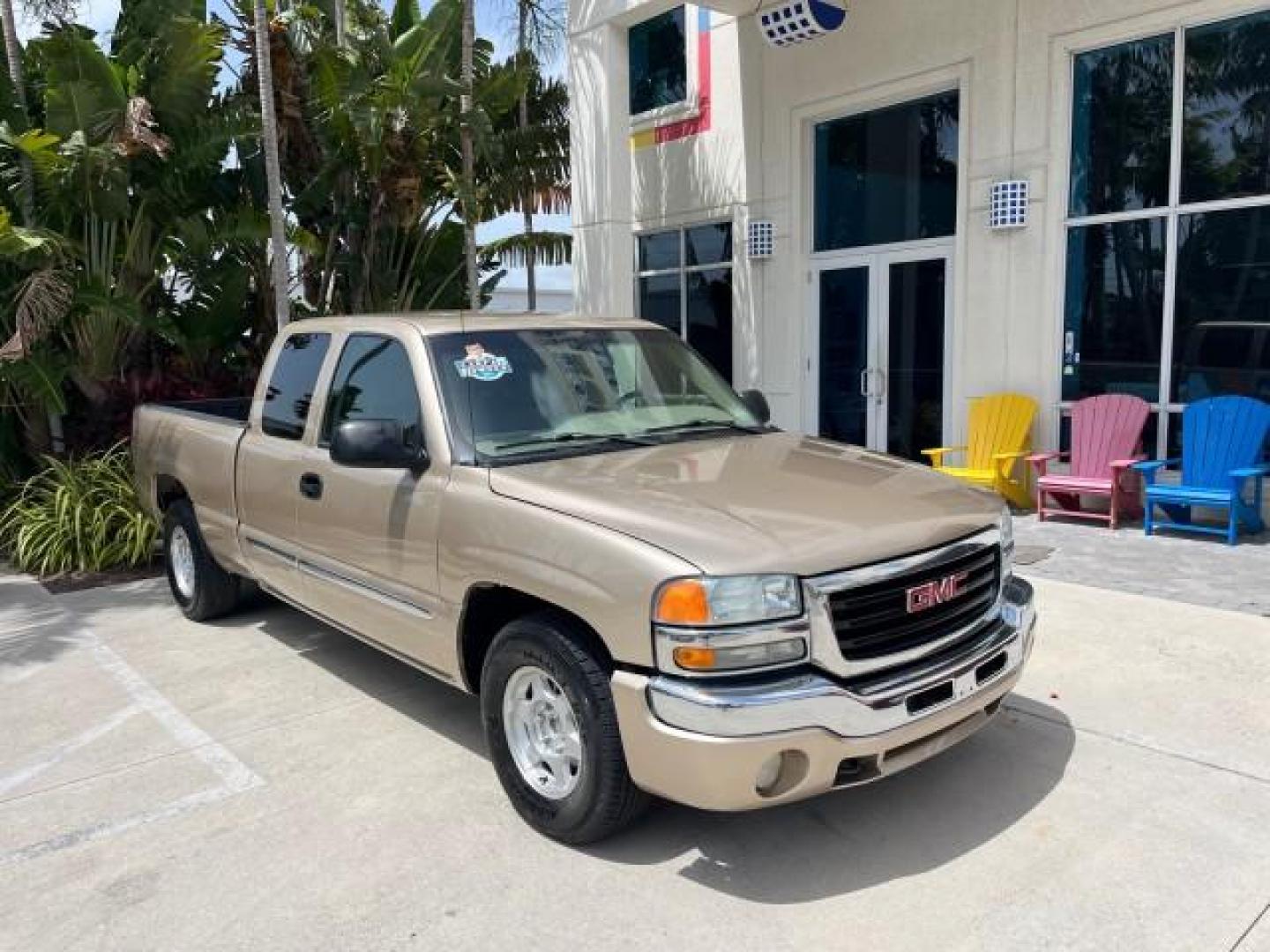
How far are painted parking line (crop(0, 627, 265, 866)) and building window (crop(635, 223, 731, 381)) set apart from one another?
792cm

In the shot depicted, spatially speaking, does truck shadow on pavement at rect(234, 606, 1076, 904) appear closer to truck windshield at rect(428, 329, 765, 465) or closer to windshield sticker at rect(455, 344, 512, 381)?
truck windshield at rect(428, 329, 765, 465)

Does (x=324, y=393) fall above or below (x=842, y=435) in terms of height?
above

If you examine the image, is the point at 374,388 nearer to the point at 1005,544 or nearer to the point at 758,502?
the point at 758,502

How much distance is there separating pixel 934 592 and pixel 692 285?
962cm

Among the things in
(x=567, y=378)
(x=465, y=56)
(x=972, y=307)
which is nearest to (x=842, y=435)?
(x=972, y=307)

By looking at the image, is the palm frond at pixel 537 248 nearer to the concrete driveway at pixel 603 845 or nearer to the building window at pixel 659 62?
the building window at pixel 659 62

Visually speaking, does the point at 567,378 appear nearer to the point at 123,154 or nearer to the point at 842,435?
the point at 123,154

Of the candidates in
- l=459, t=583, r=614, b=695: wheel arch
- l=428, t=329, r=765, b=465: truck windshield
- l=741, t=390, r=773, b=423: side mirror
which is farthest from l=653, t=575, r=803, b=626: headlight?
l=741, t=390, r=773, b=423: side mirror

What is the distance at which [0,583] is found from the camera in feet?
26.4

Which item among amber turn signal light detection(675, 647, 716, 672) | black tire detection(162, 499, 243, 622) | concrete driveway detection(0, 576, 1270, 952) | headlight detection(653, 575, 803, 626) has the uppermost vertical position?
headlight detection(653, 575, 803, 626)

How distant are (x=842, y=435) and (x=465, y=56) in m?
5.88

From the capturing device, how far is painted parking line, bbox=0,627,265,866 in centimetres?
378

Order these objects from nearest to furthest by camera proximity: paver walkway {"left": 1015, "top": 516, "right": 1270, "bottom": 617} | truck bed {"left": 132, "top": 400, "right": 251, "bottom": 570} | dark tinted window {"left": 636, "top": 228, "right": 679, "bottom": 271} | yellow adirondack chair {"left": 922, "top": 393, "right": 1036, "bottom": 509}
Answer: truck bed {"left": 132, "top": 400, "right": 251, "bottom": 570} → paver walkway {"left": 1015, "top": 516, "right": 1270, "bottom": 617} → yellow adirondack chair {"left": 922, "top": 393, "right": 1036, "bottom": 509} → dark tinted window {"left": 636, "top": 228, "right": 679, "bottom": 271}

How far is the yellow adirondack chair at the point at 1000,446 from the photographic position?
8.88 metres
